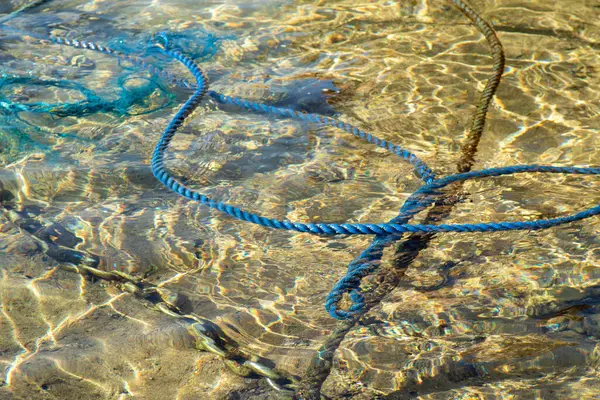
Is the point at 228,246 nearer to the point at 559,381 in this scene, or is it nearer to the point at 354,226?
the point at 354,226

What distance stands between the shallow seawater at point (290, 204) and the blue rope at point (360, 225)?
7cm

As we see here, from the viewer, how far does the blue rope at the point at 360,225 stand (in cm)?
289

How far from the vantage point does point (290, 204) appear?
3.39 meters

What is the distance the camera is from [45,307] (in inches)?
107

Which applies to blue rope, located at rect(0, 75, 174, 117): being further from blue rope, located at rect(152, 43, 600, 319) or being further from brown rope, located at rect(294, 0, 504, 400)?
brown rope, located at rect(294, 0, 504, 400)

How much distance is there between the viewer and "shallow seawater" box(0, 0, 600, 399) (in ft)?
8.11

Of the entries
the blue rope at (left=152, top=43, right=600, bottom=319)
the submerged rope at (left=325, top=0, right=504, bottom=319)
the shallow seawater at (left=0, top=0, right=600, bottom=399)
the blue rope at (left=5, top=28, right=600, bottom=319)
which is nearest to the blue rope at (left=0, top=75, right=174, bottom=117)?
the shallow seawater at (left=0, top=0, right=600, bottom=399)

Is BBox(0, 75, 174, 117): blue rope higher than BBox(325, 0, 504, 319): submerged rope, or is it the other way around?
BBox(0, 75, 174, 117): blue rope

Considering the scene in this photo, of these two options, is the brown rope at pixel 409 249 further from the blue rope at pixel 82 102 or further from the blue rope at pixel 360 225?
the blue rope at pixel 82 102

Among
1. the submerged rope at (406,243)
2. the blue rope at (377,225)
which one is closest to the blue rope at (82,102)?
the blue rope at (377,225)

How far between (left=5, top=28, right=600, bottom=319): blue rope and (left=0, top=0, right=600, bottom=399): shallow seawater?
0.22 ft

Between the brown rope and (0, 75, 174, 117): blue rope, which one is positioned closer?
the brown rope

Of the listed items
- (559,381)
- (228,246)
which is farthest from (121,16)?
(559,381)

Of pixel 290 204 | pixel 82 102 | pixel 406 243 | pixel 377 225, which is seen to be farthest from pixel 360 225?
pixel 82 102
